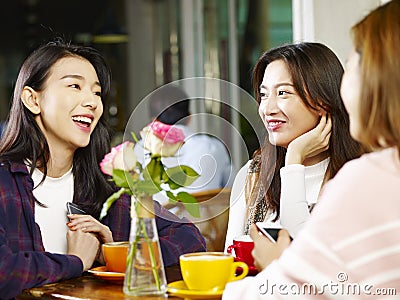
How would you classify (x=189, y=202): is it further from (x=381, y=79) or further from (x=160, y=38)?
(x=160, y=38)

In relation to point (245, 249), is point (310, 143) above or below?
above

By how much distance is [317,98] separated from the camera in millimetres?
2168

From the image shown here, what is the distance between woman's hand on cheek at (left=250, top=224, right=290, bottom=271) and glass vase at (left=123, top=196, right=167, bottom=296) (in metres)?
0.21

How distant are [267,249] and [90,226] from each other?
0.59 metres

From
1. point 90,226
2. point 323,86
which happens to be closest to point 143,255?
point 90,226

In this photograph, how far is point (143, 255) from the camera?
5.32 feet

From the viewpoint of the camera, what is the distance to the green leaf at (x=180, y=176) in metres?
1.63

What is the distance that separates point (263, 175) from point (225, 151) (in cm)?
217

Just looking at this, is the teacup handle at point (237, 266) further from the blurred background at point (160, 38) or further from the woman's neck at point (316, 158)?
the blurred background at point (160, 38)

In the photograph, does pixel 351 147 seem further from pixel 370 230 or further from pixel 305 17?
pixel 305 17

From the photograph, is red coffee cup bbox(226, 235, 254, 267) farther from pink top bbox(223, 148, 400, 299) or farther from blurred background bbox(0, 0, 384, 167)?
blurred background bbox(0, 0, 384, 167)

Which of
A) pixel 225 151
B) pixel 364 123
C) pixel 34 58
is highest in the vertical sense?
pixel 34 58

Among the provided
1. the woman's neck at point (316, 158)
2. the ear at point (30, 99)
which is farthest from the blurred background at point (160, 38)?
the ear at point (30, 99)

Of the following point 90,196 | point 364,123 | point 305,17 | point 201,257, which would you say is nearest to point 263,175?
point 90,196
